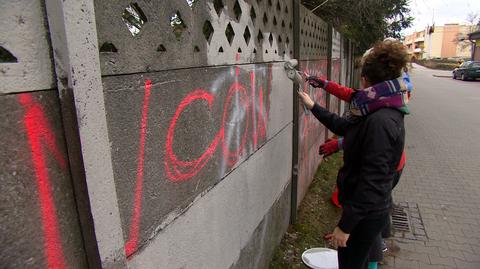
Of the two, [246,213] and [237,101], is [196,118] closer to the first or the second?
[237,101]

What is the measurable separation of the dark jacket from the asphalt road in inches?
63.0

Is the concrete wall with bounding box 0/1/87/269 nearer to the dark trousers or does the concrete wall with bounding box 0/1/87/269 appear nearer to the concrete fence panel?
the dark trousers

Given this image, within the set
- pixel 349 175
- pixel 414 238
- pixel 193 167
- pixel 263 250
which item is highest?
pixel 193 167

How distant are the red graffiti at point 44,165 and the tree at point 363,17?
793 cm

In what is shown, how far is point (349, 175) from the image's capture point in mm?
2377

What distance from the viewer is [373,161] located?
207 centimetres

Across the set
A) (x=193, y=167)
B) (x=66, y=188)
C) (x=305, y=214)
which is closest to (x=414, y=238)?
(x=305, y=214)

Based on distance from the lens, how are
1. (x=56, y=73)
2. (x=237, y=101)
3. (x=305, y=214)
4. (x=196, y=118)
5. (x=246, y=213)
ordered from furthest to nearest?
(x=305, y=214) < (x=246, y=213) < (x=237, y=101) < (x=196, y=118) < (x=56, y=73)

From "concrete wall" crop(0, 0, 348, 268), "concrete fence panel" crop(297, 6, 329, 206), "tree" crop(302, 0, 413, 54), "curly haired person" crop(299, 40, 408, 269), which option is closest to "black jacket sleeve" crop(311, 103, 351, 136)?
"curly haired person" crop(299, 40, 408, 269)

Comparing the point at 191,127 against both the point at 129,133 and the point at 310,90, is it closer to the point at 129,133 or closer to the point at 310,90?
Result: the point at 129,133

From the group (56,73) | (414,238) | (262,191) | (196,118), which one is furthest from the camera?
(414,238)

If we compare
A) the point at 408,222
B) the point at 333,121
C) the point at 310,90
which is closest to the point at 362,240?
the point at 333,121

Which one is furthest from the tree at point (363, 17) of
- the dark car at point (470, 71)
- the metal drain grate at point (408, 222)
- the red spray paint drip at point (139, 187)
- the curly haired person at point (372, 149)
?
the dark car at point (470, 71)

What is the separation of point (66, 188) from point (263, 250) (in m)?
2.28
